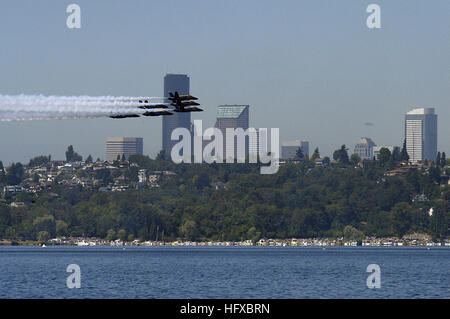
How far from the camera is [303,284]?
159 meters

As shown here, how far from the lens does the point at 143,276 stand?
182500 mm
